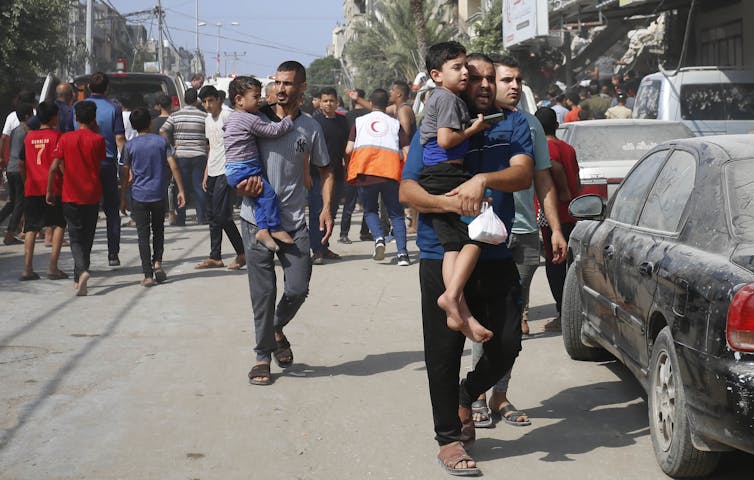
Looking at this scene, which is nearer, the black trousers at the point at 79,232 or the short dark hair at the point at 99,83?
the black trousers at the point at 79,232

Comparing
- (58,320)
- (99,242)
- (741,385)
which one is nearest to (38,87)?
(99,242)

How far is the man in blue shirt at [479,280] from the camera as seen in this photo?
5266mm

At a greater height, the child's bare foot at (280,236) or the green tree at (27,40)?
the green tree at (27,40)

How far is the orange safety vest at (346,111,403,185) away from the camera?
12828 millimetres

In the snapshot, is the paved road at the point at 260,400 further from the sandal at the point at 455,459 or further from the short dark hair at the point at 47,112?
the short dark hair at the point at 47,112

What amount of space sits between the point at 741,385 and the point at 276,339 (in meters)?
3.65

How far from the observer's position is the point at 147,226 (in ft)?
37.5

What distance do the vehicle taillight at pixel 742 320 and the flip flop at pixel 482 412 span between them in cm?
181

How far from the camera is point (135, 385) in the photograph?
23.2ft

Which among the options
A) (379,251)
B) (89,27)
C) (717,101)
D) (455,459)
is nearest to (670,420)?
(455,459)

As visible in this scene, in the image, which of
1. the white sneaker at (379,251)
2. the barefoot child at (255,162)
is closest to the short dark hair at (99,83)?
the white sneaker at (379,251)

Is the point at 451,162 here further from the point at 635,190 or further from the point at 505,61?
the point at 635,190

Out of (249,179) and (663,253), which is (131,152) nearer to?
(249,179)

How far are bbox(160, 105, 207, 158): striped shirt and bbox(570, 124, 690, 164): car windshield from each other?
634 cm
